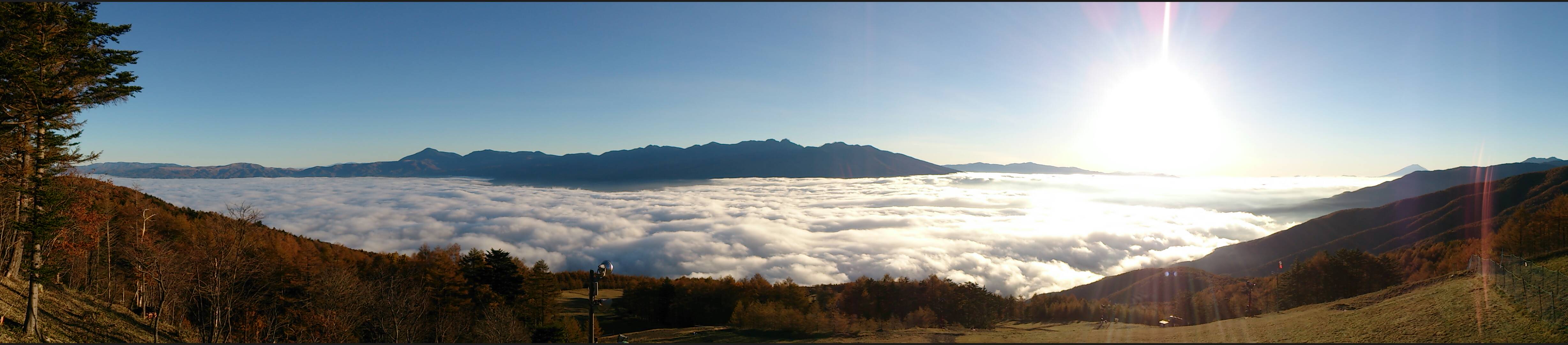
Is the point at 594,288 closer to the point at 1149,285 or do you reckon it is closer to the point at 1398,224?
the point at 1149,285

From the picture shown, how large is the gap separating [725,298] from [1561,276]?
50.4 m

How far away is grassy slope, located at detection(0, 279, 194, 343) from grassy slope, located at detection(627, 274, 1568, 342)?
19228mm

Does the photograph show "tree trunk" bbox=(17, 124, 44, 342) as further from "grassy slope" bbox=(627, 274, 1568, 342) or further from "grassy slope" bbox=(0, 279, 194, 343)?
"grassy slope" bbox=(627, 274, 1568, 342)

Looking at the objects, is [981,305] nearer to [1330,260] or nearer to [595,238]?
[1330,260]

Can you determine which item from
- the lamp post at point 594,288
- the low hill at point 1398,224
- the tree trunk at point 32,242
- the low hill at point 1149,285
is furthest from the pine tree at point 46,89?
the low hill at point 1398,224

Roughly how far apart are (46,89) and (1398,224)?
656 ft

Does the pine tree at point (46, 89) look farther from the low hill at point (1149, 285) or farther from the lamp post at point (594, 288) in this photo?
the low hill at point (1149, 285)

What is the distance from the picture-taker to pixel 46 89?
60.2 feet

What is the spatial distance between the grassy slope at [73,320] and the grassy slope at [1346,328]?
19228 millimetres

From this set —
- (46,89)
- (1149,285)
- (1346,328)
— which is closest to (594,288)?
(46,89)

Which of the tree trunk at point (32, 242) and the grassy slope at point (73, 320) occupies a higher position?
the tree trunk at point (32, 242)

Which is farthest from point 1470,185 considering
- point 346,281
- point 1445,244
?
point 346,281

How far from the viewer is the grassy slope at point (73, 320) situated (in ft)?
57.6

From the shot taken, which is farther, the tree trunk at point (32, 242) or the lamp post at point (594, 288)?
the tree trunk at point (32, 242)
